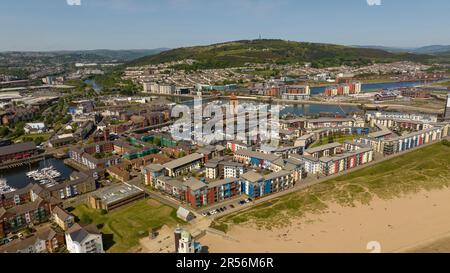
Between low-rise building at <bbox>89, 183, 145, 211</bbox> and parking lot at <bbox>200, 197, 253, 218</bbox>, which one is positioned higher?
low-rise building at <bbox>89, 183, 145, 211</bbox>

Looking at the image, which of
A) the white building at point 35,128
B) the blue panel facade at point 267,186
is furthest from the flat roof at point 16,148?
the blue panel facade at point 267,186

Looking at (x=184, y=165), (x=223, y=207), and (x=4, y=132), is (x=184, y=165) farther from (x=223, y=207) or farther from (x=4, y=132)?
(x=4, y=132)

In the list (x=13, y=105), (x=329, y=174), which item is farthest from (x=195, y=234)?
(x=13, y=105)

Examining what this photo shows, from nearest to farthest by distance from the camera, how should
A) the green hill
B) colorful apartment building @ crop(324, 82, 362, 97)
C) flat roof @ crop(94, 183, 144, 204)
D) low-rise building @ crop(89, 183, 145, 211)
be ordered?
low-rise building @ crop(89, 183, 145, 211)
flat roof @ crop(94, 183, 144, 204)
colorful apartment building @ crop(324, 82, 362, 97)
the green hill

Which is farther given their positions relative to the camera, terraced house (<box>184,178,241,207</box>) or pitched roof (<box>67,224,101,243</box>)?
terraced house (<box>184,178,241,207</box>)

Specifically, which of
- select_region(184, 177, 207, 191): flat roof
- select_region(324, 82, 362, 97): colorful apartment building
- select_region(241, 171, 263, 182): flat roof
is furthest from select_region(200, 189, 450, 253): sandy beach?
select_region(324, 82, 362, 97): colorful apartment building

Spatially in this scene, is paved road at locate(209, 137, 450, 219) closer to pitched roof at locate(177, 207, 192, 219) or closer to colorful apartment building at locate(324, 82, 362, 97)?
pitched roof at locate(177, 207, 192, 219)

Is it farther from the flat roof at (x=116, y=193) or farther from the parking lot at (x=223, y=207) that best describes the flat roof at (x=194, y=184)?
the flat roof at (x=116, y=193)
